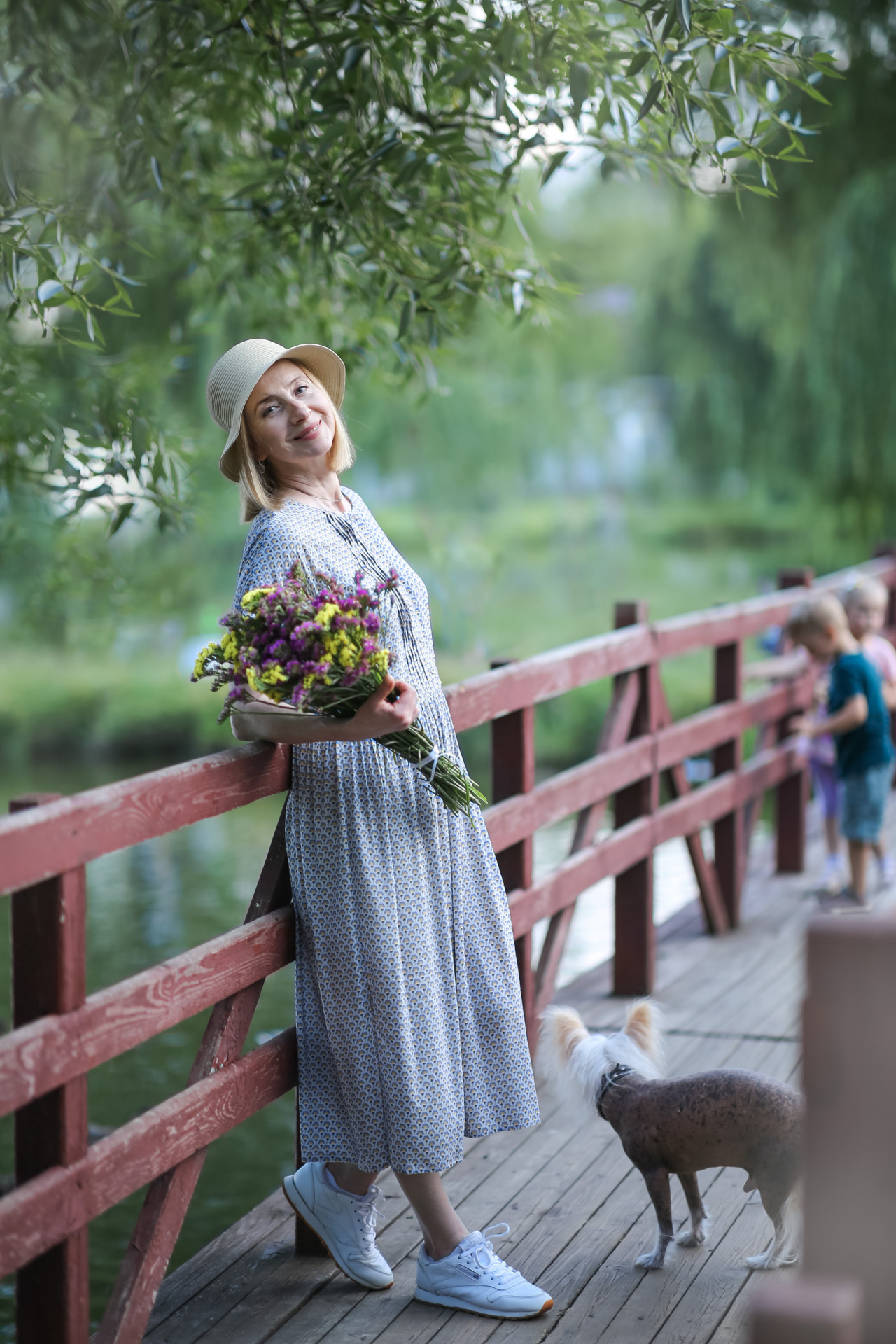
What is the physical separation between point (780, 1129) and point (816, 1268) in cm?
132

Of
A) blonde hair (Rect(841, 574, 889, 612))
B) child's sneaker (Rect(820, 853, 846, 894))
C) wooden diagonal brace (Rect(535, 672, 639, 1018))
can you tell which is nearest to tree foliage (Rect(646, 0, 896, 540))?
blonde hair (Rect(841, 574, 889, 612))

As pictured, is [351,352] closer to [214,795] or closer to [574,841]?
[574,841]

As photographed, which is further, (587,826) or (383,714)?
(587,826)

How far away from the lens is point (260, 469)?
103 inches

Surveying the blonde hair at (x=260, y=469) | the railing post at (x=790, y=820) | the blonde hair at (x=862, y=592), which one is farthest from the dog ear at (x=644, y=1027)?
the railing post at (x=790, y=820)

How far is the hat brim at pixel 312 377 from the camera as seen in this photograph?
2.55 metres

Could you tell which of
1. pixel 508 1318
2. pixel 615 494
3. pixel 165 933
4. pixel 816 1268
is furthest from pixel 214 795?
pixel 615 494

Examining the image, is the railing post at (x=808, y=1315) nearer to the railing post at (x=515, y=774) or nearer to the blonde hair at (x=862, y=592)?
the railing post at (x=515, y=774)

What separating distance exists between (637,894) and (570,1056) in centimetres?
175

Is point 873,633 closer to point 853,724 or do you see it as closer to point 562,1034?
point 853,724

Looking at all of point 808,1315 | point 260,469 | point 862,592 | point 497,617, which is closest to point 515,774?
point 260,469

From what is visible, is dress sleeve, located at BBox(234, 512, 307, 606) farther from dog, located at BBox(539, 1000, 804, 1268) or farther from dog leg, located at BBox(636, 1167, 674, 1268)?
dog leg, located at BBox(636, 1167, 674, 1268)

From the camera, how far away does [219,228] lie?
525cm

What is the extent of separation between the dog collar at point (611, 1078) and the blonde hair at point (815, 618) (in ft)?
9.04
